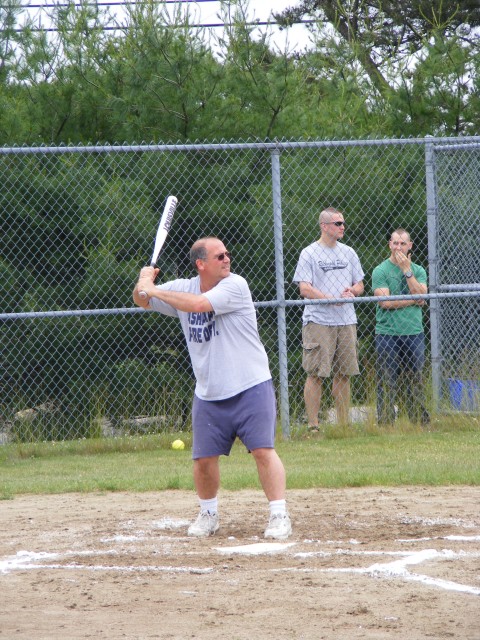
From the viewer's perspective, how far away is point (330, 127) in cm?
1328

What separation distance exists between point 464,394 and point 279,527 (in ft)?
16.9

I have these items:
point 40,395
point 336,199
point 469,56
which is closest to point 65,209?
point 40,395

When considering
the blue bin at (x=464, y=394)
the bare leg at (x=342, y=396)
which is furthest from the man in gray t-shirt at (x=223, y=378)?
the blue bin at (x=464, y=394)

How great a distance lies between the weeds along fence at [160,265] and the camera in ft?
35.9

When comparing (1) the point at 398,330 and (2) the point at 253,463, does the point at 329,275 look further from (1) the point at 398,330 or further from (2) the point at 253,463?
(2) the point at 253,463

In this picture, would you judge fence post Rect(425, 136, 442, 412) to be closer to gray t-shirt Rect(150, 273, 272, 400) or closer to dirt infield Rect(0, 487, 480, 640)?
dirt infield Rect(0, 487, 480, 640)

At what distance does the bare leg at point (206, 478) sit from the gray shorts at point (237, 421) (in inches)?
2.8

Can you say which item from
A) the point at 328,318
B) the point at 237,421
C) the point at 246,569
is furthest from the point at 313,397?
the point at 246,569

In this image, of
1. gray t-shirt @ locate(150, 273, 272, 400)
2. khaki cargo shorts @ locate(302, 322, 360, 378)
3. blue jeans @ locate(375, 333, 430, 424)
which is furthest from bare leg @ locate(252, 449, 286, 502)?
blue jeans @ locate(375, 333, 430, 424)

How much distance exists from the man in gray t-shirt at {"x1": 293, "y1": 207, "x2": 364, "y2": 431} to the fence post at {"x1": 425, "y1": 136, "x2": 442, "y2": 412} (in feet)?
2.80

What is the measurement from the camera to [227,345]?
6559 millimetres

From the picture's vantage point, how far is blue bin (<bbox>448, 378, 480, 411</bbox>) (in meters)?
11.1

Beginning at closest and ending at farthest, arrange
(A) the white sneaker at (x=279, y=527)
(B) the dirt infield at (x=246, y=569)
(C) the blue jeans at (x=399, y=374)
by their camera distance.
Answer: (B) the dirt infield at (x=246, y=569) < (A) the white sneaker at (x=279, y=527) < (C) the blue jeans at (x=399, y=374)

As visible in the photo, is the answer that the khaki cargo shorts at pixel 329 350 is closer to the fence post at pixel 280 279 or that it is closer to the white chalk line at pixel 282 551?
the fence post at pixel 280 279
